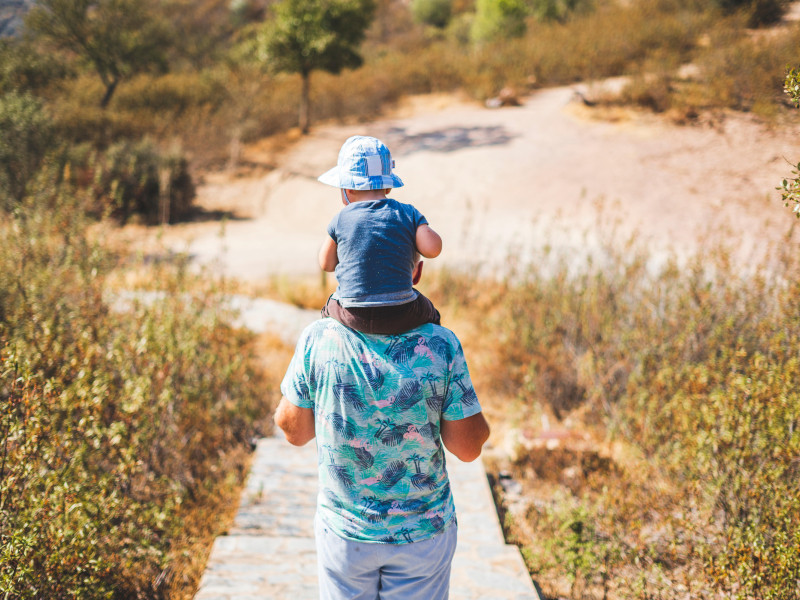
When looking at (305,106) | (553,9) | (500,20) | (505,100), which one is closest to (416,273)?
(305,106)

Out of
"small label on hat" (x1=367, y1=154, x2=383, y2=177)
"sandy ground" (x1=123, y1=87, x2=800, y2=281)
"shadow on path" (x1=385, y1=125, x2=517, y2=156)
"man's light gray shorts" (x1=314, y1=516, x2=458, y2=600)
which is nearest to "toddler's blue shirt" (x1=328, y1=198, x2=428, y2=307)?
"small label on hat" (x1=367, y1=154, x2=383, y2=177)

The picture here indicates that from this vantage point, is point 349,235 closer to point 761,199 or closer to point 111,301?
point 111,301

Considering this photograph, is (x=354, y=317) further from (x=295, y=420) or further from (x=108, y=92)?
(x=108, y=92)

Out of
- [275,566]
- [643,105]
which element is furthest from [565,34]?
[275,566]

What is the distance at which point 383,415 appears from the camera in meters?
1.43

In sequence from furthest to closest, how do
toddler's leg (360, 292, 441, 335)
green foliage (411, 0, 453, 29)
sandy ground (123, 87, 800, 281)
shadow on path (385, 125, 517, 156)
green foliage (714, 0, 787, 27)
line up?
green foliage (411, 0, 453, 29), green foliage (714, 0, 787, 27), shadow on path (385, 125, 517, 156), sandy ground (123, 87, 800, 281), toddler's leg (360, 292, 441, 335)

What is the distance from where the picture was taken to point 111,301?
418cm

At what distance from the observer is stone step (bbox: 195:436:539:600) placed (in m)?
2.49

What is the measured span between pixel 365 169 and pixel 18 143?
313 inches

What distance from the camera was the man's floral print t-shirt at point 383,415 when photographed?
142 cm

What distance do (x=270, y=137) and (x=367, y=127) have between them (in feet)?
9.40

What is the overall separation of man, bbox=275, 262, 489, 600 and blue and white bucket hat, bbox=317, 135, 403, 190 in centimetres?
39

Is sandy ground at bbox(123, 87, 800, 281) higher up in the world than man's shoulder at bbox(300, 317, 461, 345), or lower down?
lower down

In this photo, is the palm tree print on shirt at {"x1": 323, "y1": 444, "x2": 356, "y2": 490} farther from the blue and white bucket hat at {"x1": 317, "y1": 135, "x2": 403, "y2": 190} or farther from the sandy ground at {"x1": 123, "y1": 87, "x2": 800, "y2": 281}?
the sandy ground at {"x1": 123, "y1": 87, "x2": 800, "y2": 281}
